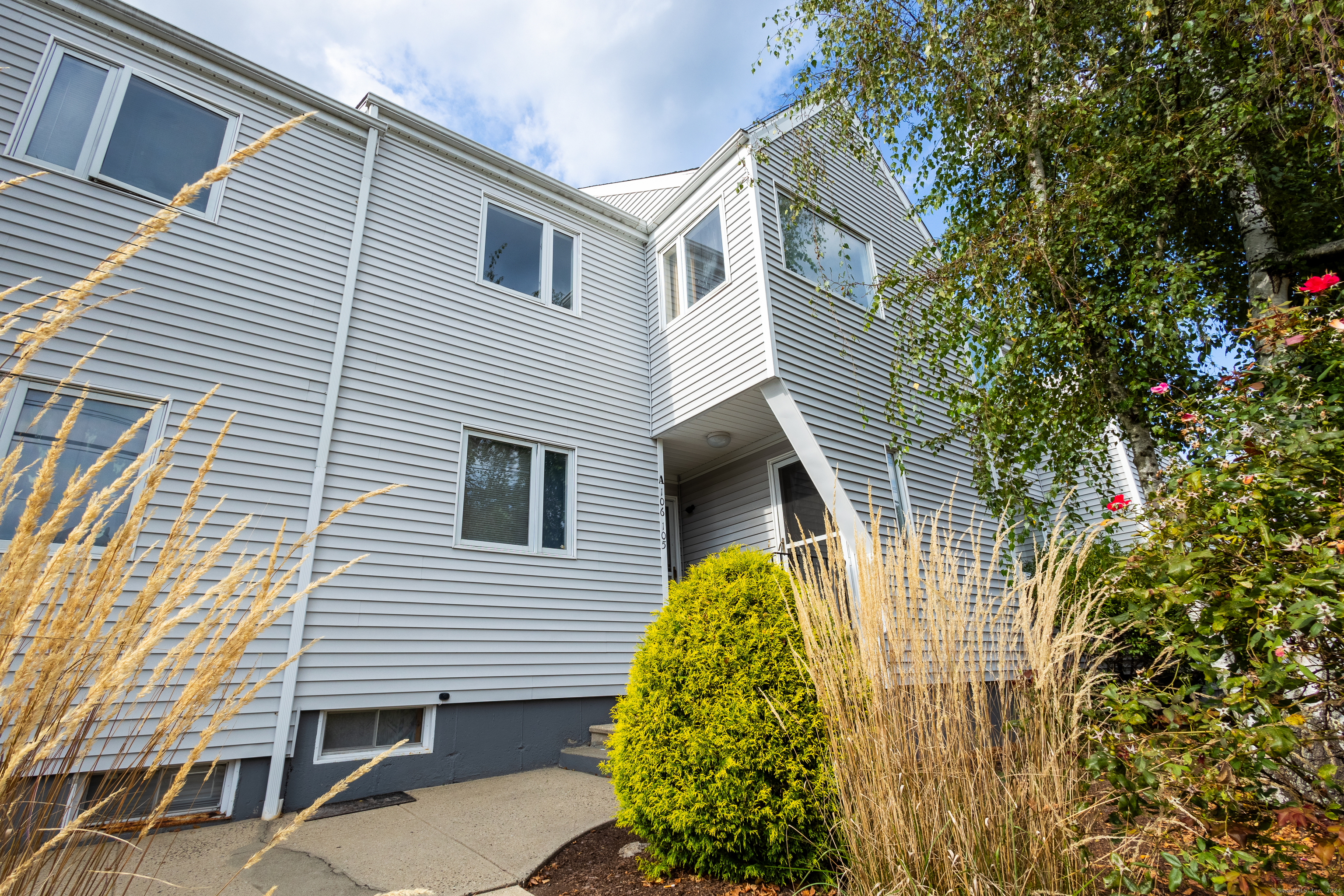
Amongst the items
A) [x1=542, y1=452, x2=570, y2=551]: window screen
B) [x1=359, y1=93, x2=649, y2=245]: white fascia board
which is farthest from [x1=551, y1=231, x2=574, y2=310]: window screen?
[x1=542, y1=452, x2=570, y2=551]: window screen

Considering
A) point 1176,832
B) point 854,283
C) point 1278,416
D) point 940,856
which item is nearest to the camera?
point 940,856

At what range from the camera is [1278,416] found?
278 centimetres

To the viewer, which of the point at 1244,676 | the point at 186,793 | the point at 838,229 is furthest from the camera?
the point at 838,229

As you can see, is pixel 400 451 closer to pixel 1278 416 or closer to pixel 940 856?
pixel 940 856

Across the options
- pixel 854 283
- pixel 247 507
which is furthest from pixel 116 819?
pixel 854 283

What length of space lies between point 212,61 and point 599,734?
653cm

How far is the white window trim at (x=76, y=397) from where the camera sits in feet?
13.3

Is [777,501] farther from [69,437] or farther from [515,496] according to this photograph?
[69,437]

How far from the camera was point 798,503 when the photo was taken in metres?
6.93

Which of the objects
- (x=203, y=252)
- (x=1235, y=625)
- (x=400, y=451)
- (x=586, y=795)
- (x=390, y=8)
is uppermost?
A: (x=390, y=8)

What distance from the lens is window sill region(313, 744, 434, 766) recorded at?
4574mm

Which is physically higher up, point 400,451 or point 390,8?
point 390,8

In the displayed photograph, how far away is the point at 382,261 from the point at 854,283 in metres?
4.75

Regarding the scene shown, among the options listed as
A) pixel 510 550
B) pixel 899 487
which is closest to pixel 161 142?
pixel 510 550
